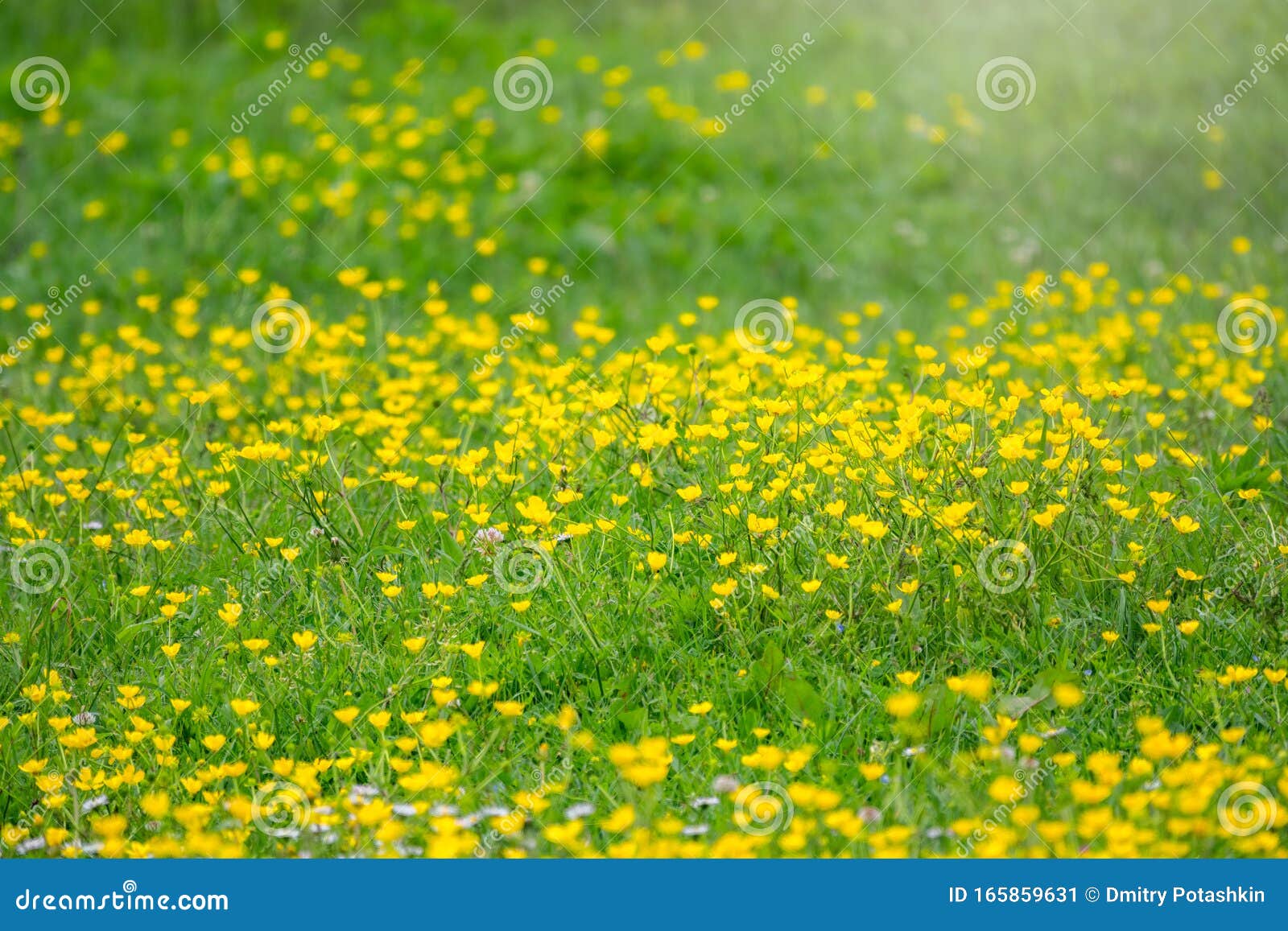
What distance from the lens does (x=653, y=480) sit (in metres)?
3.99

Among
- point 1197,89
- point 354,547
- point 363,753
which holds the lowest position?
point 363,753

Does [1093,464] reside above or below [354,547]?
above

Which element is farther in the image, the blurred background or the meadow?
the blurred background

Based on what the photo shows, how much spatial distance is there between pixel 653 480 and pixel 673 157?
15.2 feet

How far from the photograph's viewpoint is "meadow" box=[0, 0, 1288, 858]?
9.36ft

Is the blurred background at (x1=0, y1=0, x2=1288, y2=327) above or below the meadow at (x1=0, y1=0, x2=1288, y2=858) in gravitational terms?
above

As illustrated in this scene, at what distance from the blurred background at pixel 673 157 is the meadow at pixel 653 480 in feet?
0.14

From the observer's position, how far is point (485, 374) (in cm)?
549

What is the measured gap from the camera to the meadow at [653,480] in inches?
112

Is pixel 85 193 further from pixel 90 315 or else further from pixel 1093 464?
pixel 1093 464

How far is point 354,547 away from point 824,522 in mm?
1385

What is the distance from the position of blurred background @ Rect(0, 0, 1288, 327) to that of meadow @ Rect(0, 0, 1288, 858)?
0.04 metres

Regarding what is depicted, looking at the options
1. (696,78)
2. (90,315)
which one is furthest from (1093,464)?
(696,78)

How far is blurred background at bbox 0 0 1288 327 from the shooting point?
7.27 meters
